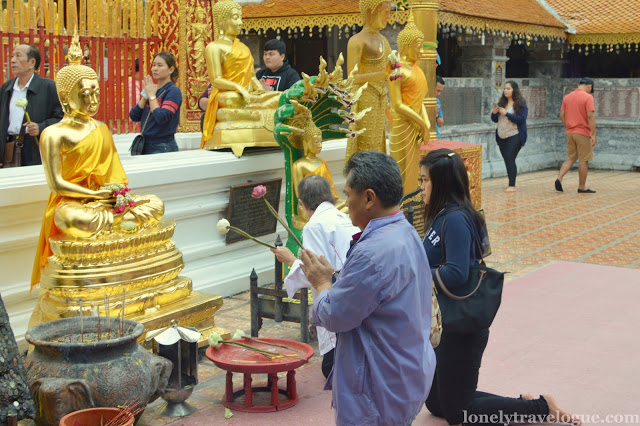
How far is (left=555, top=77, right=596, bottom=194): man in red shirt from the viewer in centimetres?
1254

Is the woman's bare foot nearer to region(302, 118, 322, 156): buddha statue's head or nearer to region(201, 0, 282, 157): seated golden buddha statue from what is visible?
region(302, 118, 322, 156): buddha statue's head

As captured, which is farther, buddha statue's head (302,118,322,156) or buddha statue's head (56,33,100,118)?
buddha statue's head (302,118,322,156)

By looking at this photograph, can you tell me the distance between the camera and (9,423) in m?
3.33

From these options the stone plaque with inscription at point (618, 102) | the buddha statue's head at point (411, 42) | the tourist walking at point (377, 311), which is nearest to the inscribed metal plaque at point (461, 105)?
the stone plaque with inscription at point (618, 102)

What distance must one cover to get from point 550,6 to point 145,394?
48.0ft

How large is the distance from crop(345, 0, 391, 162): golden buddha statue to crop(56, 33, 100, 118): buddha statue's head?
2.81m

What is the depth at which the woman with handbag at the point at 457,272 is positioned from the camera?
367cm

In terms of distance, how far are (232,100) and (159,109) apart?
615 millimetres

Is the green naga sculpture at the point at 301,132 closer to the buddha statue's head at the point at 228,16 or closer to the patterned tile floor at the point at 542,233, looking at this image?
the patterned tile floor at the point at 542,233

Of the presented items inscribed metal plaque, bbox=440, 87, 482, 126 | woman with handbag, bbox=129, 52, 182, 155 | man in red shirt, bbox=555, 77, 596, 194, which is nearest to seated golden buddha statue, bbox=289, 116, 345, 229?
woman with handbag, bbox=129, 52, 182, 155

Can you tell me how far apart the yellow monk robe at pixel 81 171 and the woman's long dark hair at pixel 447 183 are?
6.84ft

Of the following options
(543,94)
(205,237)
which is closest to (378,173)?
(205,237)

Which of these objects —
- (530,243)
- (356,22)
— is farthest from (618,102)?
(530,243)

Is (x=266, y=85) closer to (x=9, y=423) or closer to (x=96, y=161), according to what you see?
(x=96, y=161)
